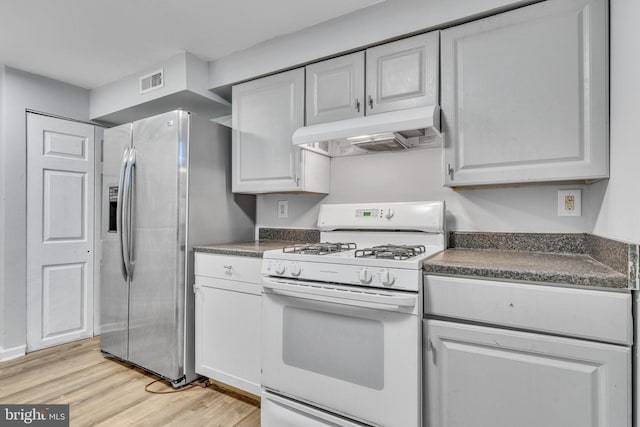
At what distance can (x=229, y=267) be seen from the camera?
1.95 m

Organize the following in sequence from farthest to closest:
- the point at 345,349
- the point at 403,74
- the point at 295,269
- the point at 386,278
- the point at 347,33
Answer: the point at 347,33 < the point at 403,74 < the point at 295,269 < the point at 345,349 < the point at 386,278

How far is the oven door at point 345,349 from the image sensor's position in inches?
51.1

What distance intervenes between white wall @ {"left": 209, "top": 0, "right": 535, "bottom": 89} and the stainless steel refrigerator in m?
0.49

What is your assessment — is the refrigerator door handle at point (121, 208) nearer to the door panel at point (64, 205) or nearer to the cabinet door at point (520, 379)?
the door panel at point (64, 205)

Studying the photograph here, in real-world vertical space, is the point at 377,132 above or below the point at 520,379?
above

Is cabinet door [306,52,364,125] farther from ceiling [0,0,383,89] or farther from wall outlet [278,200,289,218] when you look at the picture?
wall outlet [278,200,289,218]

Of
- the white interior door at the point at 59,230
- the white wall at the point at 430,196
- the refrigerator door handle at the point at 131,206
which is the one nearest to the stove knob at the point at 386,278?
the white wall at the point at 430,196

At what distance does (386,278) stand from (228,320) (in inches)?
43.2

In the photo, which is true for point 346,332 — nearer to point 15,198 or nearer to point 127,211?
point 127,211

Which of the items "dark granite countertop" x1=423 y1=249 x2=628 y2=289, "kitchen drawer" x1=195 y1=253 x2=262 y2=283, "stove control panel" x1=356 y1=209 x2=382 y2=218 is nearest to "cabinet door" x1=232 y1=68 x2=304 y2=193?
"stove control panel" x1=356 y1=209 x2=382 y2=218

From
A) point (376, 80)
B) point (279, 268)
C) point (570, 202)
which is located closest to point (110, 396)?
point (279, 268)

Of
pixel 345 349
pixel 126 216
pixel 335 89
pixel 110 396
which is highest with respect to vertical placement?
pixel 335 89

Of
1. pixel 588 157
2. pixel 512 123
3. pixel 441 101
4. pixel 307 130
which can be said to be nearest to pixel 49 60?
pixel 307 130

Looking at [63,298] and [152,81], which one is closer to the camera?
[152,81]
